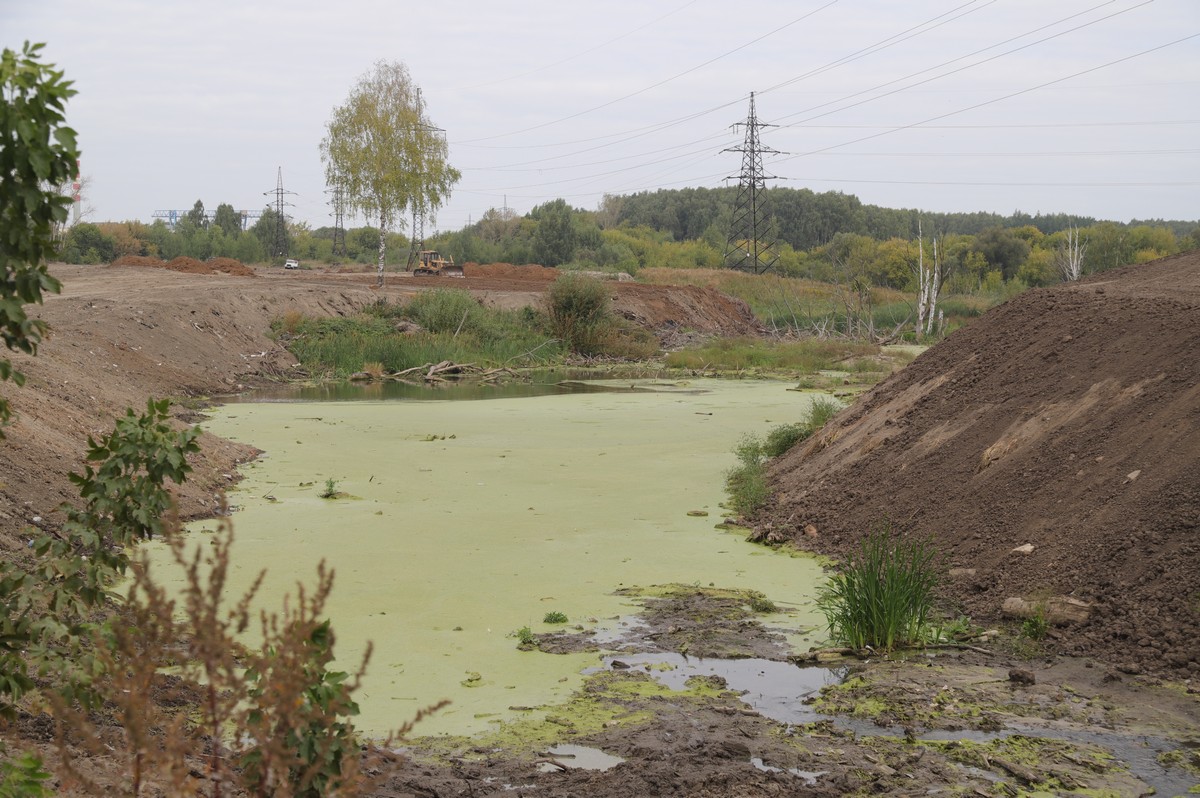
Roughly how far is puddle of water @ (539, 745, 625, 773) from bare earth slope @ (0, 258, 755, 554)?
2388 millimetres

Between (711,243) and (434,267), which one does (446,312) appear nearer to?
(434,267)

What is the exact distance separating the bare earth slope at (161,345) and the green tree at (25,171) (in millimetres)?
1572

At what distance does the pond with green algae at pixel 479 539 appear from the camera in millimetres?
5441

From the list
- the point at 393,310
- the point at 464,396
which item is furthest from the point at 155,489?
the point at 393,310

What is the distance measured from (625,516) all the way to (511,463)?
9.81 ft

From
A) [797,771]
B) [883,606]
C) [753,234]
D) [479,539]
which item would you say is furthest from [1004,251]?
[797,771]

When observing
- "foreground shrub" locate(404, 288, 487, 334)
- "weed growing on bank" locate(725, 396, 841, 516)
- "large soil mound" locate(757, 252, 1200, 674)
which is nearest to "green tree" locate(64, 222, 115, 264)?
"foreground shrub" locate(404, 288, 487, 334)

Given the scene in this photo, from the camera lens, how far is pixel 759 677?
538cm

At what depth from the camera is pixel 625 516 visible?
915 centimetres

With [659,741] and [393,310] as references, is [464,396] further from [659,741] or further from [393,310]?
[659,741]

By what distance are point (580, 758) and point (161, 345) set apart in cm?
1755

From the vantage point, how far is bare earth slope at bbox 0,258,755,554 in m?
7.87

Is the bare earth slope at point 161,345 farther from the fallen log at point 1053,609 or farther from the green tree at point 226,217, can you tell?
the green tree at point 226,217

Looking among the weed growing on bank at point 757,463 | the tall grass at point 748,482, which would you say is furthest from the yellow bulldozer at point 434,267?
the tall grass at point 748,482
